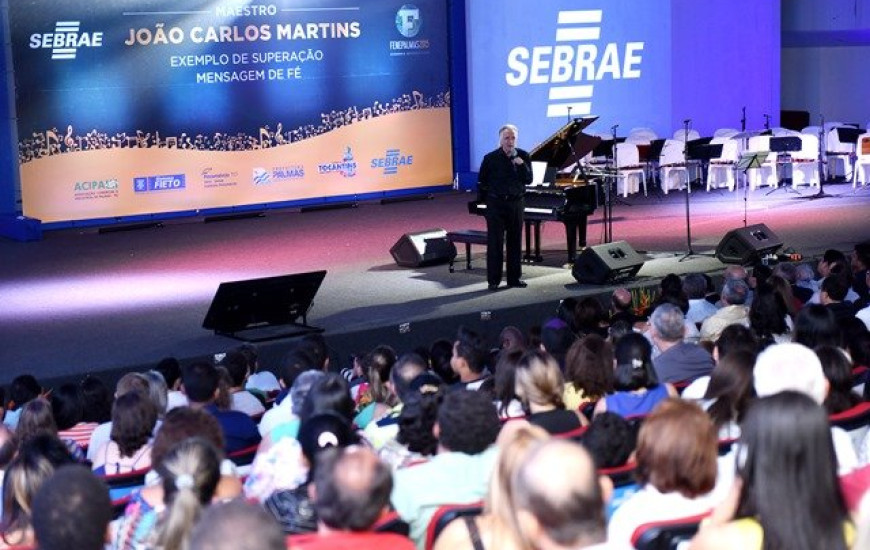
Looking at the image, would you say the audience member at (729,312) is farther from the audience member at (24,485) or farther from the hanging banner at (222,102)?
the hanging banner at (222,102)

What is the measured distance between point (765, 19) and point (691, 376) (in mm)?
15244

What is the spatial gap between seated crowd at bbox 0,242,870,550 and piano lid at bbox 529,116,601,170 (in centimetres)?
533

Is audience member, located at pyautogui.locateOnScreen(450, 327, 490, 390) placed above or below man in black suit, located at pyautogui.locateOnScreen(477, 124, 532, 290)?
below

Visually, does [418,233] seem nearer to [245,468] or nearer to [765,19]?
[245,468]

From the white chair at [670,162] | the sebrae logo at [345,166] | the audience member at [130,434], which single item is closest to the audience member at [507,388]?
the audience member at [130,434]

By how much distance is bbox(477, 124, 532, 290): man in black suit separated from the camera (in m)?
11.4

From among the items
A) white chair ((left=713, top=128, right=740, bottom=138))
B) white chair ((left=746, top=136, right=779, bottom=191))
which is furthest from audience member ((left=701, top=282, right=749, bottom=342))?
white chair ((left=713, top=128, right=740, bottom=138))

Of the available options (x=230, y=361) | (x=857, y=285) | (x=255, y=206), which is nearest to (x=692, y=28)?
(x=255, y=206)

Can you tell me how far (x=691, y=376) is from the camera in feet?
22.0

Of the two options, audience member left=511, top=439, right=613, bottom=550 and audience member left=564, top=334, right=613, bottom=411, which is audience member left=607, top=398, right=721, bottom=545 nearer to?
audience member left=511, top=439, right=613, bottom=550

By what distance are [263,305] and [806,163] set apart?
34.2ft

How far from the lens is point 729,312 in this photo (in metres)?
7.96

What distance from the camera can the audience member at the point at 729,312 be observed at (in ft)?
25.8

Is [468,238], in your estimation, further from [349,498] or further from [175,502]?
[349,498]
